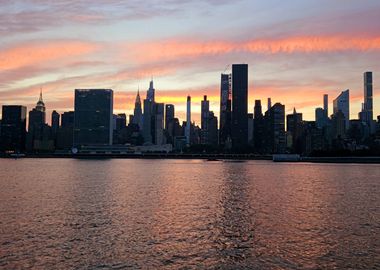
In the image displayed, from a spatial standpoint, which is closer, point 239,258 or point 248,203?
point 239,258

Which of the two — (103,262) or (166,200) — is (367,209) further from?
(103,262)

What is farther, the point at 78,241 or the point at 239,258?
the point at 78,241

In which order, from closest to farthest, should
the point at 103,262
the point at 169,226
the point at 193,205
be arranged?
1. the point at 103,262
2. the point at 169,226
3. the point at 193,205

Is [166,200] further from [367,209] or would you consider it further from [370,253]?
[370,253]

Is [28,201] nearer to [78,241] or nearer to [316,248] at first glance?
[78,241]

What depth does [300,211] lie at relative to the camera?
217 ft

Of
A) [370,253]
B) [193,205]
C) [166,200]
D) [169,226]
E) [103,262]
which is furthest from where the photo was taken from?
[166,200]

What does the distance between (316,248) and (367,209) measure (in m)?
30.5

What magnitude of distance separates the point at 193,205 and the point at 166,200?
853 centimetres

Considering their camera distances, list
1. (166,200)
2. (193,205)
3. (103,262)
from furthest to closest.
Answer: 1. (166,200)
2. (193,205)
3. (103,262)

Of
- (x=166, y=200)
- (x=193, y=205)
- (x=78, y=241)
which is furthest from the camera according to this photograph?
(x=166, y=200)

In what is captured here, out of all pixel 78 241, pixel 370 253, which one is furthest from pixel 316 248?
pixel 78 241

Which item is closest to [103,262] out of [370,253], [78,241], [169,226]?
[78,241]

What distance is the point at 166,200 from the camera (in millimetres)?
79125
